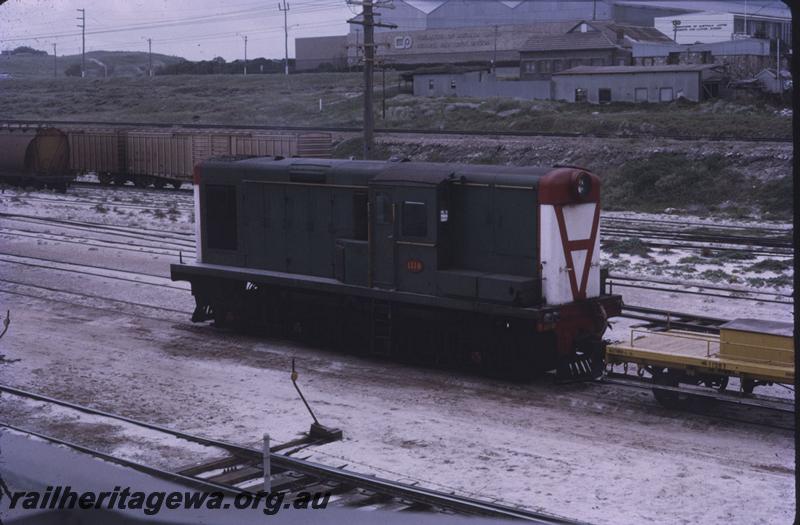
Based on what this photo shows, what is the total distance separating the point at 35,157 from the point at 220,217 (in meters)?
28.2

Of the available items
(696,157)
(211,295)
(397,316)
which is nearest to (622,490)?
(397,316)

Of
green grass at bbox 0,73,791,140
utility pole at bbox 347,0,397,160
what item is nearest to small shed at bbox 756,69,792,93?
green grass at bbox 0,73,791,140

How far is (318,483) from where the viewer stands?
9.04 meters

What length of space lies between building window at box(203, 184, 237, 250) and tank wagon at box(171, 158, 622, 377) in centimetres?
6

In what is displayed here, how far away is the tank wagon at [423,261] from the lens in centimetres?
1320

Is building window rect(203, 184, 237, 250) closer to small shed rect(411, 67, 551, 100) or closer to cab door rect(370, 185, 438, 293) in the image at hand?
cab door rect(370, 185, 438, 293)

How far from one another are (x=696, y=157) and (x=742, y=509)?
29.9m

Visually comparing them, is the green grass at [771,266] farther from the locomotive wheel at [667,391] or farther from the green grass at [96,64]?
the green grass at [96,64]

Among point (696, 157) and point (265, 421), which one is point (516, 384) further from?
point (696, 157)

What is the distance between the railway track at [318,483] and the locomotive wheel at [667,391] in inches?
173

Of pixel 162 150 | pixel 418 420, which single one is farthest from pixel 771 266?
pixel 162 150

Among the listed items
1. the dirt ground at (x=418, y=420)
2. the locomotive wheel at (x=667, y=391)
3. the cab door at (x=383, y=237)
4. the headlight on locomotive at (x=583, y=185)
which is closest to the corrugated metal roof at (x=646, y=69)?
the dirt ground at (x=418, y=420)

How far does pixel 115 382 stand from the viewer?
13.6 meters

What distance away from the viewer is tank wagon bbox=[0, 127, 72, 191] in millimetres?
41531
